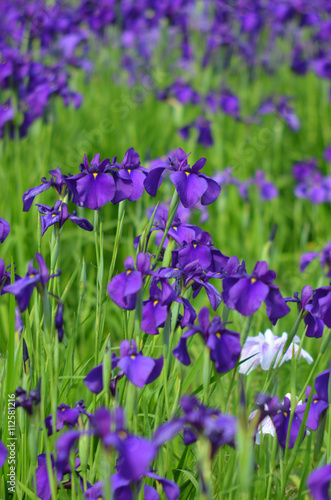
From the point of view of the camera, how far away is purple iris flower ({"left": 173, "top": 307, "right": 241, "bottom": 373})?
Answer: 1332mm

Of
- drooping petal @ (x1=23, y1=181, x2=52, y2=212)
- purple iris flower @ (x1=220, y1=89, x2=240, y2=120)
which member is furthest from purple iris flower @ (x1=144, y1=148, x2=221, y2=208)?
purple iris flower @ (x1=220, y1=89, x2=240, y2=120)

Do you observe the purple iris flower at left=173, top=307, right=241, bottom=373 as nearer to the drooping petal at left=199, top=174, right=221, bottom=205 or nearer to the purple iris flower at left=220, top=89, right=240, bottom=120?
the drooping petal at left=199, top=174, right=221, bottom=205

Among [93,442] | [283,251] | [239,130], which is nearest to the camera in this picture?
[93,442]

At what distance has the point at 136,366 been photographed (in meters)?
1.31

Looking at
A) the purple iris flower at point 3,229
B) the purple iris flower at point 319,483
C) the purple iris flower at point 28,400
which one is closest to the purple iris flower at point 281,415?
the purple iris flower at point 319,483

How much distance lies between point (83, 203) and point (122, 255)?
2342mm

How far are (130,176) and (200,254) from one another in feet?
1.06

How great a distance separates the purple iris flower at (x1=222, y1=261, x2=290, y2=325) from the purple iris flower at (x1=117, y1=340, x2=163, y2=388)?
23 centimetres

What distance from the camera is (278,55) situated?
738 cm

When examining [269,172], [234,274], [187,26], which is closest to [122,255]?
[269,172]

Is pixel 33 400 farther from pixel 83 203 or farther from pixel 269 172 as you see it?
pixel 269 172

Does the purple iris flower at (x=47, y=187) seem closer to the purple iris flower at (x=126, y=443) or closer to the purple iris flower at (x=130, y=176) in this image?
the purple iris flower at (x=130, y=176)

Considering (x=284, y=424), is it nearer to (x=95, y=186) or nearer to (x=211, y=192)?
(x=211, y=192)

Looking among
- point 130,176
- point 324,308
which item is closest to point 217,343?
point 324,308
